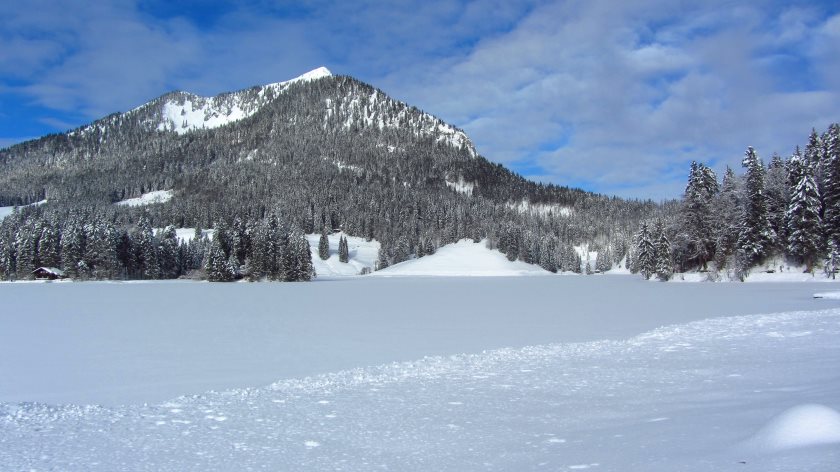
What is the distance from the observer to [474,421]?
938cm

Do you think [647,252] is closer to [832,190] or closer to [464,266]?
[832,190]

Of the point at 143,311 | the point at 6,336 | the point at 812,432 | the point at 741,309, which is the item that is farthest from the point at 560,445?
the point at 143,311

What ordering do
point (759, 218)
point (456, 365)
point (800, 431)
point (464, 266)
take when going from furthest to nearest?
1. point (464, 266)
2. point (759, 218)
3. point (456, 365)
4. point (800, 431)

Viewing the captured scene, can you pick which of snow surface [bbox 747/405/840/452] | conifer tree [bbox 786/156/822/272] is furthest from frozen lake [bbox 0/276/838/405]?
conifer tree [bbox 786/156/822/272]

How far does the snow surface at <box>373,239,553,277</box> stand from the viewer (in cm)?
12794

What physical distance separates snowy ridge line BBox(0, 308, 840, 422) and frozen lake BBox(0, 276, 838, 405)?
787mm

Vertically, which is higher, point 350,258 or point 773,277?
point 350,258

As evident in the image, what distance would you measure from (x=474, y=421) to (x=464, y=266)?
123722 millimetres

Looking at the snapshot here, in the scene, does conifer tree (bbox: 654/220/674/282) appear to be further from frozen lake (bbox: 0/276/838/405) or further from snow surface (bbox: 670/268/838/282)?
frozen lake (bbox: 0/276/838/405)

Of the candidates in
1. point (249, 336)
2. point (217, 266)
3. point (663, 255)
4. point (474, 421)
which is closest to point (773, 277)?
point (663, 255)

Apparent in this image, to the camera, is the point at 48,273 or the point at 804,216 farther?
the point at 48,273

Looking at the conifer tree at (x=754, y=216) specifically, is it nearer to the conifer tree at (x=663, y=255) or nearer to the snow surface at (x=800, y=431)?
the conifer tree at (x=663, y=255)

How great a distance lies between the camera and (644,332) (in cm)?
2192

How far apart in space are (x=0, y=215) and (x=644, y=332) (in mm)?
239521
